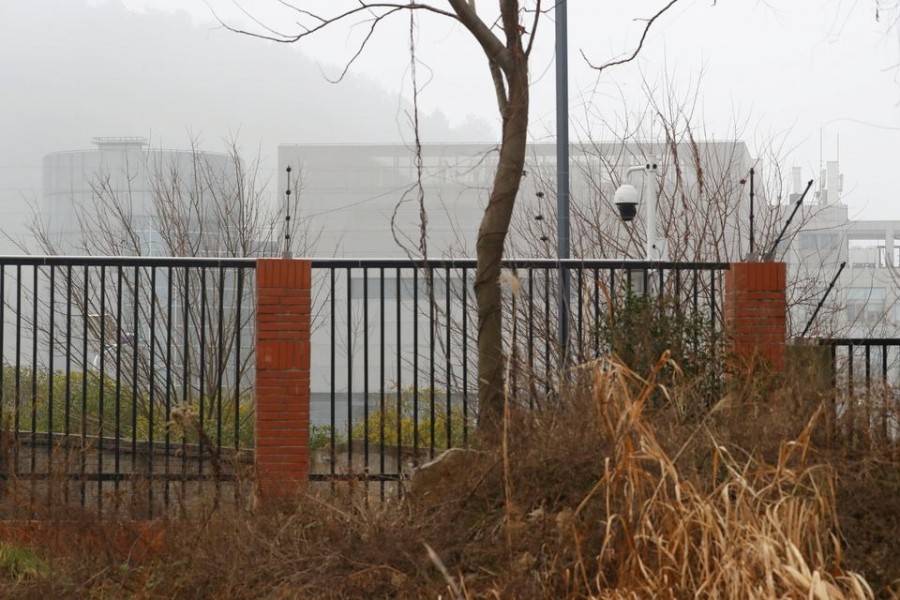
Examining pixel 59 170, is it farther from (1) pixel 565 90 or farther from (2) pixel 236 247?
(1) pixel 565 90

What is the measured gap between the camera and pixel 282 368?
8.46 m


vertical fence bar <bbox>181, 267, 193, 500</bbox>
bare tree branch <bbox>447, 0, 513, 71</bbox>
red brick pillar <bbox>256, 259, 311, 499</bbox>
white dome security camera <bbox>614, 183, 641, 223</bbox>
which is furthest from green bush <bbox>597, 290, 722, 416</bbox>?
white dome security camera <bbox>614, 183, 641, 223</bbox>

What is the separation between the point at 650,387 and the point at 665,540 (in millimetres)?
655

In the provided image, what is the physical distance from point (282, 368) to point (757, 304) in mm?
3996

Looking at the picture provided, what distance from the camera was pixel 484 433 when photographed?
674 centimetres

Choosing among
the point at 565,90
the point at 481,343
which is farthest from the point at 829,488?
the point at 565,90

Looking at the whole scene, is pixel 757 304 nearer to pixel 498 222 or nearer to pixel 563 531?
pixel 498 222

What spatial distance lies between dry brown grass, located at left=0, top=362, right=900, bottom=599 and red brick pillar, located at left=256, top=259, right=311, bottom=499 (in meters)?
1.83

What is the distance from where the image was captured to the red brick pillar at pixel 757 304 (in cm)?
888

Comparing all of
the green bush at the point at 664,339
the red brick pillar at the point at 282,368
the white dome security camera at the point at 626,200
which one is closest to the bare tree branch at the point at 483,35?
the green bush at the point at 664,339

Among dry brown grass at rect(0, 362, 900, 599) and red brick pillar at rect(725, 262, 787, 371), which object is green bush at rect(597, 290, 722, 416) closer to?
red brick pillar at rect(725, 262, 787, 371)

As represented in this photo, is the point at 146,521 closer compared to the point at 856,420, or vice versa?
the point at 856,420

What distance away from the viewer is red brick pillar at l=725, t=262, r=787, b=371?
888 centimetres

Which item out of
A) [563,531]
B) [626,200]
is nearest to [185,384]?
[626,200]
